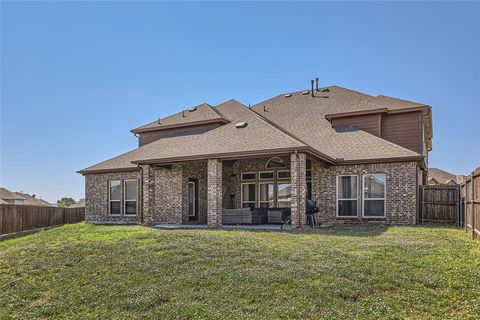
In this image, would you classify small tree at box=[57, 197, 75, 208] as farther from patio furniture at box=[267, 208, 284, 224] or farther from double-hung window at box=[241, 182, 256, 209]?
patio furniture at box=[267, 208, 284, 224]

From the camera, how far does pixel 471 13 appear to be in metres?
14.0

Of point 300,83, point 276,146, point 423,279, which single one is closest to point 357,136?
point 276,146

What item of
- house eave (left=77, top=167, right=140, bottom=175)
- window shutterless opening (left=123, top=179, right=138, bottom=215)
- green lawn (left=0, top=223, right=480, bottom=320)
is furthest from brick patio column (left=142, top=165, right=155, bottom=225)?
green lawn (left=0, top=223, right=480, bottom=320)

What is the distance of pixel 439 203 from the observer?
49.8 feet

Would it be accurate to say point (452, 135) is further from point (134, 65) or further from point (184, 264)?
point (184, 264)

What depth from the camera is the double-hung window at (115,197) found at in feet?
65.0

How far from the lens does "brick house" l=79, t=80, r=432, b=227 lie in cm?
1458

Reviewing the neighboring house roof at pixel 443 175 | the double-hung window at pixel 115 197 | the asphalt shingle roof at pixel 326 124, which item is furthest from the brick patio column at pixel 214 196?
the neighboring house roof at pixel 443 175

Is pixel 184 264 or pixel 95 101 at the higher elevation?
pixel 95 101

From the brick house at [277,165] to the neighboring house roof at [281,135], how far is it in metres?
0.05

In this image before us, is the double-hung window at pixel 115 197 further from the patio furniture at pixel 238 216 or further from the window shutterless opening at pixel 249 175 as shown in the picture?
the patio furniture at pixel 238 216

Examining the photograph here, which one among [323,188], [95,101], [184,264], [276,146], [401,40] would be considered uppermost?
[401,40]

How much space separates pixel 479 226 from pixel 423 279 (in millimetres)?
4103

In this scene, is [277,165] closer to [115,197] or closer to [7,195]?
[115,197]
